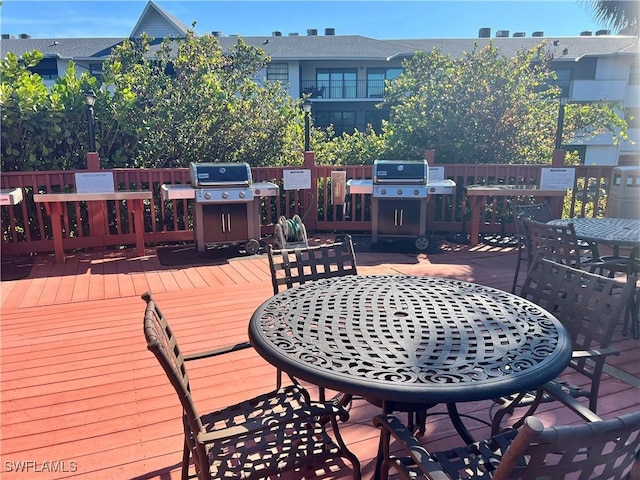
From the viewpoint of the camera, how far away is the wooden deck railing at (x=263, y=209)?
17.3 ft

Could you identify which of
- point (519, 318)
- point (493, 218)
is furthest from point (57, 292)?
point (493, 218)

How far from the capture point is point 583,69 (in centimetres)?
2000

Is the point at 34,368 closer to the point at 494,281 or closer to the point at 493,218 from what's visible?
the point at 494,281

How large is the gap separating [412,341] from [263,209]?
515cm

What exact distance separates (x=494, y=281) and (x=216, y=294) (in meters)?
2.58

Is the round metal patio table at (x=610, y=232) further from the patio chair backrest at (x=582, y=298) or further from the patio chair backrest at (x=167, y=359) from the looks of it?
the patio chair backrest at (x=167, y=359)

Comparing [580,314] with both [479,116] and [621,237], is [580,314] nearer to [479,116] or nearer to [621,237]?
[621,237]

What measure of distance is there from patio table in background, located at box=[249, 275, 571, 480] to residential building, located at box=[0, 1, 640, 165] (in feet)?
62.0

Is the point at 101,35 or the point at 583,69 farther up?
the point at 101,35

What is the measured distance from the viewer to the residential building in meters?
19.0

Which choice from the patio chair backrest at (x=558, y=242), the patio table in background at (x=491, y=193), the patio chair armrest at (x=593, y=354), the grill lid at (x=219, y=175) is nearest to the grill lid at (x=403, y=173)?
the patio table in background at (x=491, y=193)

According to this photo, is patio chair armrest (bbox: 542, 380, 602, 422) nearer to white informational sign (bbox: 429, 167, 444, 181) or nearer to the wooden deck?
the wooden deck

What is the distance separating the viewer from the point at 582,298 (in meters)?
1.88

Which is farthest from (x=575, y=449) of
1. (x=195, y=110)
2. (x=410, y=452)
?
(x=195, y=110)
